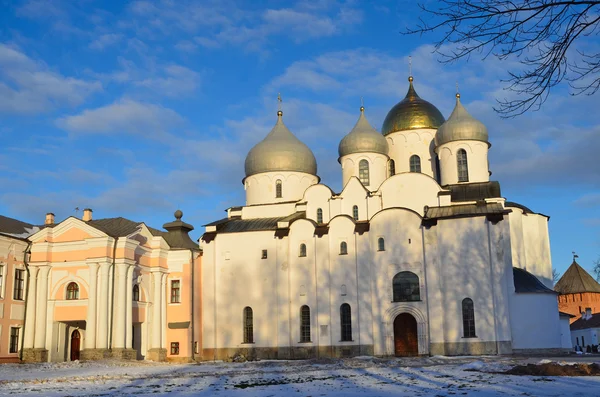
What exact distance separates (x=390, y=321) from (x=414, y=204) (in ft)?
21.7

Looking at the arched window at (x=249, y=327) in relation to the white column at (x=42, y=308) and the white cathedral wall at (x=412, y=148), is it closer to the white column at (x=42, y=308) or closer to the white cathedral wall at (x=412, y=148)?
the white column at (x=42, y=308)

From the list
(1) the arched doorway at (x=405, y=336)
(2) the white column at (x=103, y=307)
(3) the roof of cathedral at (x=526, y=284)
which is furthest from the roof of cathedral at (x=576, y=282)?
(2) the white column at (x=103, y=307)

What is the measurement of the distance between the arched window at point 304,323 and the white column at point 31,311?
1348cm

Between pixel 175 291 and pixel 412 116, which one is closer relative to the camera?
pixel 175 291

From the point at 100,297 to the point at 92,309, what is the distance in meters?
0.72

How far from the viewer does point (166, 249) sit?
123 feet

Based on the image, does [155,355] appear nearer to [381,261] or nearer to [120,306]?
[120,306]

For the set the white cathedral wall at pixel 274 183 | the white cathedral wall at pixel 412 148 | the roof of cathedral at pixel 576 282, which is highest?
the white cathedral wall at pixel 412 148

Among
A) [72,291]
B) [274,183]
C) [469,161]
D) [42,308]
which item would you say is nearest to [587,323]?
[469,161]

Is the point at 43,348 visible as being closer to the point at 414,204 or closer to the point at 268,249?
the point at 268,249

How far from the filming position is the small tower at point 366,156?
132 feet

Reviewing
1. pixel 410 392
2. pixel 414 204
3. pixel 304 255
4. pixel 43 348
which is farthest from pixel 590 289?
pixel 410 392

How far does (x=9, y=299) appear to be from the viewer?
31.6 m

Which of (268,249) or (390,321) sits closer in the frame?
(390,321)
